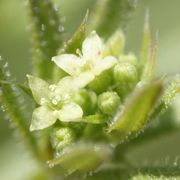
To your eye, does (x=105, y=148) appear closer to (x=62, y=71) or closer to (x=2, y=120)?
(x=62, y=71)

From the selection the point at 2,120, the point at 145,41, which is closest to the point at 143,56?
the point at 145,41

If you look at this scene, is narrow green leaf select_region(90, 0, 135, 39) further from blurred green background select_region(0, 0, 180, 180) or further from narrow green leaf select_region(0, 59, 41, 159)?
blurred green background select_region(0, 0, 180, 180)

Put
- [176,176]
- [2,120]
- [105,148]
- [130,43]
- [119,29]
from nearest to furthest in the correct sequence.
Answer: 1. [105,148]
2. [176,176]
3. [119,29]
4. [2,120]
5. [130,43]

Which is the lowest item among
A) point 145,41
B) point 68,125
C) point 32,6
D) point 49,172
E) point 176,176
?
point 176,176

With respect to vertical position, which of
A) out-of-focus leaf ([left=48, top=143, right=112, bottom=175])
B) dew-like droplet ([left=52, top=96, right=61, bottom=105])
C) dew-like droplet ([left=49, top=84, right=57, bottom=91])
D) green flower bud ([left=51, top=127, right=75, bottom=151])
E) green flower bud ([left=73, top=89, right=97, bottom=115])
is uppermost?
dew-like droplet ([left=49, top=84, right=57, bottom=91])

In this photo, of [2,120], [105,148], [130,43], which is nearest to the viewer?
→ [105,148]

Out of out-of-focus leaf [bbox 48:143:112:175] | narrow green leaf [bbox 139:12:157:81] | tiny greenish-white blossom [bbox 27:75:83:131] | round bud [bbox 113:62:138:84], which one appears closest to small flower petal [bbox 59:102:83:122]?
tiny greenish-white blossom [bbox 27:75:83:131]

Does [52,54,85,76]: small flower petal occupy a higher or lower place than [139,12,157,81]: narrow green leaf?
higher

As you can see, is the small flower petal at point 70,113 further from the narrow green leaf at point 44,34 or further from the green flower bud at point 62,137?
the narrow green leaf at point 44,34

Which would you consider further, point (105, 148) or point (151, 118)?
point (151, 118)
